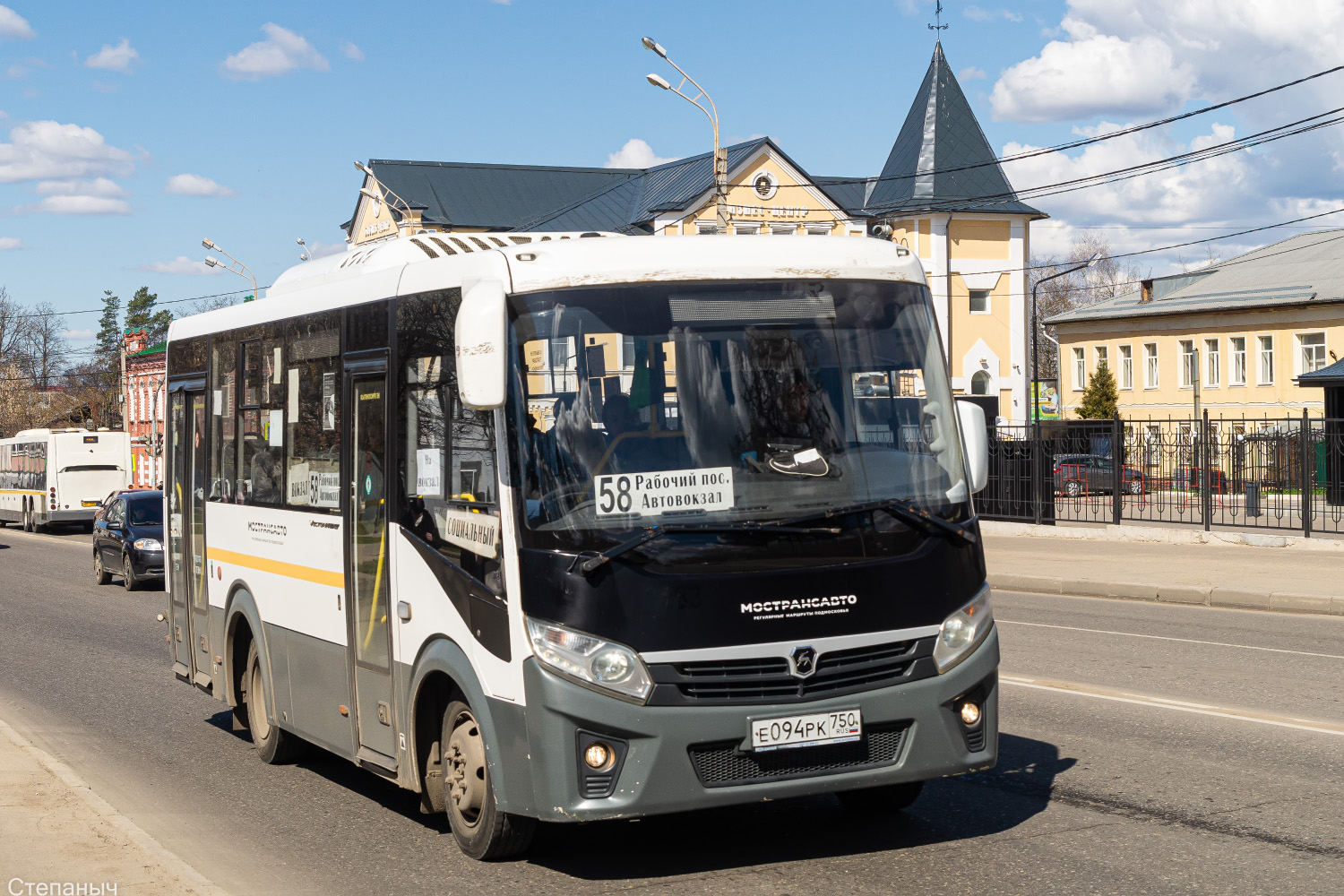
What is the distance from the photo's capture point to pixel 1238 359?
59719 millimetres

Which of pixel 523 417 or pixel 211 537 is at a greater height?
pixel 523 417

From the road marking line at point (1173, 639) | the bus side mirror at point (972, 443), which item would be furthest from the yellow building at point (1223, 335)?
the bus side mirror at point (972, 443)

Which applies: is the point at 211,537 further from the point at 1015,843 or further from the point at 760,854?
the point at 1015,843

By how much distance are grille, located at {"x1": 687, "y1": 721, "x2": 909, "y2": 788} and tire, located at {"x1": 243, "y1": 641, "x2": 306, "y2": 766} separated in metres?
3.84

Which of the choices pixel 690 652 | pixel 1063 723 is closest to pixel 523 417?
pixel 690 652

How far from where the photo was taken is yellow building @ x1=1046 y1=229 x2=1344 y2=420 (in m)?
56.8

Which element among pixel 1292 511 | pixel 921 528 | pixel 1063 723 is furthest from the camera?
pixel 1292 511

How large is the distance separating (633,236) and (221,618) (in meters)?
4.27

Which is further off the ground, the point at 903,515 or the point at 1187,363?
the point at 1187,363

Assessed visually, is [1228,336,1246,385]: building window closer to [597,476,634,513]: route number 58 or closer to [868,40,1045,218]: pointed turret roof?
[868,40,1045,218]: pointed turret roof

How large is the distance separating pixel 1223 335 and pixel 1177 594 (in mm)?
45669

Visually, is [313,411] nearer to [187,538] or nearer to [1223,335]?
[187,538]

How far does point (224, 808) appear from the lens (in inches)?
309

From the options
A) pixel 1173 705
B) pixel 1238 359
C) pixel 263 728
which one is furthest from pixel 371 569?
pixel 1238 359
